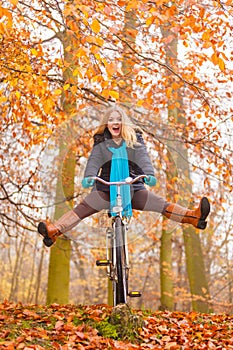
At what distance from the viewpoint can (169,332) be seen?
15.6ft

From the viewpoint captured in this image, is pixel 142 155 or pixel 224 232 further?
pixel 224 232

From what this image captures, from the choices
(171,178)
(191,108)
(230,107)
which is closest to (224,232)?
(191,108)

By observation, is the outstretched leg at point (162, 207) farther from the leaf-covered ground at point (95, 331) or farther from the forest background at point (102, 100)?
the leaf-covered ground at point (95, 331)

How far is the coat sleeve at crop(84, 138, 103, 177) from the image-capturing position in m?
4.27

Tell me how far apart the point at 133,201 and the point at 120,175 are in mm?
294

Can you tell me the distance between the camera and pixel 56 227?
4188mm

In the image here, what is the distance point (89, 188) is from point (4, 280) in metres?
21.8

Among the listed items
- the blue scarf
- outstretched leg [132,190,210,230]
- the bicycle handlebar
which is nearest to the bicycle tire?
the blue scarf

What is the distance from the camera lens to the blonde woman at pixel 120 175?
4262 millimetres

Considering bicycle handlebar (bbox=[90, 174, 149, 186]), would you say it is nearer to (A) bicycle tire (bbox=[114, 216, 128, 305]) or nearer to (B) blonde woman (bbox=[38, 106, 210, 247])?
(B) blonde woman (bbox=[38, 106, 210, 247])

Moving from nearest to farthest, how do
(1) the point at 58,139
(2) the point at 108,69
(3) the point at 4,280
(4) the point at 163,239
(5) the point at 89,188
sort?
(2) the point at 108,69 < (5) the point at 89,188 < (1) the point at 58,139 < (4) the point at 163,239 < (3) the point at 4,280

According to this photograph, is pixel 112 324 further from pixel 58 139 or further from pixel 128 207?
pixel 58 139

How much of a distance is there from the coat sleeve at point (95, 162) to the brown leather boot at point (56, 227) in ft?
1.42

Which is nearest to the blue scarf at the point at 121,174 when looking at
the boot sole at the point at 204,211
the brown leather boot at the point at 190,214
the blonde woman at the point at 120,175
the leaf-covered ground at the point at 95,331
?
the blonde woman at the point at 120,175
